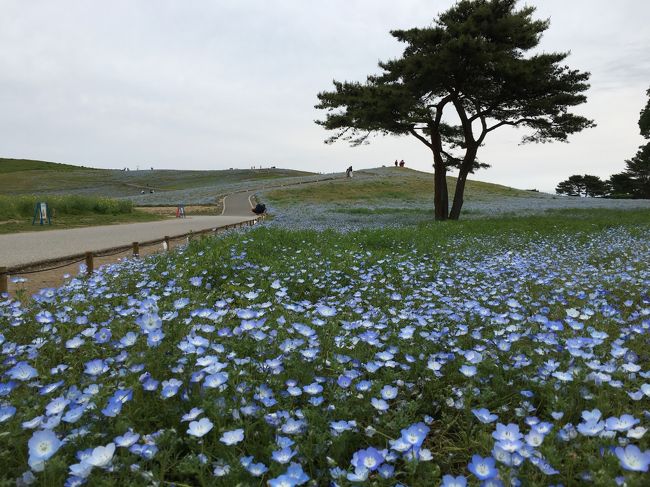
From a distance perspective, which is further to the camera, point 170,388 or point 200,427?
point 170,388

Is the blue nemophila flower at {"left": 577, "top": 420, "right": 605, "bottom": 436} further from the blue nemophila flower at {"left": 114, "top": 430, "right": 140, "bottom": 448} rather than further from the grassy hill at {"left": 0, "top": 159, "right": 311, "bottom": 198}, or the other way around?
the grassy hill at {"left": 0, "top": 159, "right": 311, "bottom": 198}

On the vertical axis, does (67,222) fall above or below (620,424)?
below

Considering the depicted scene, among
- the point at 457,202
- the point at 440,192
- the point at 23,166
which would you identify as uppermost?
the point at 23,166

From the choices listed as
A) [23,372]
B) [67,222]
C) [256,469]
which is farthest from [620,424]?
[67,222]

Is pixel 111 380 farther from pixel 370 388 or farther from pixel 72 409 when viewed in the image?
pixel 370 388

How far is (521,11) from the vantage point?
56.8ft

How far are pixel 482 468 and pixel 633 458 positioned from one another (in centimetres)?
53

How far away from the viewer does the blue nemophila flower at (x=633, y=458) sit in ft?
4.87

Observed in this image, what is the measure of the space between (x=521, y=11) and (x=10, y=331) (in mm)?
19905

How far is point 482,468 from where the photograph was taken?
5.19 feet

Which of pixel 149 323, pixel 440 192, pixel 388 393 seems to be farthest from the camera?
pixel 440 192

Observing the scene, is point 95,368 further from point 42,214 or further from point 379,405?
point 42,214

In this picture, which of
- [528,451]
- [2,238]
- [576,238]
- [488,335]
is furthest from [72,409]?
[2,238]

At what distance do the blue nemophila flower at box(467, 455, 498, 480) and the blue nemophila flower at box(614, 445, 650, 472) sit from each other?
0.44 meters
